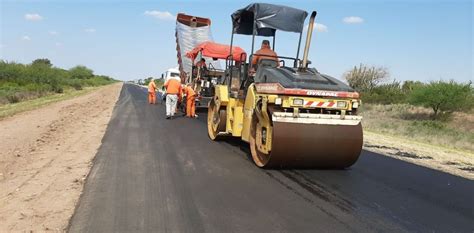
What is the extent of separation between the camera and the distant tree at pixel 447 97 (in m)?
27.5

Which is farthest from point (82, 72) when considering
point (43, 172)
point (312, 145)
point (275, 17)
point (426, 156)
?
point (312, 145)

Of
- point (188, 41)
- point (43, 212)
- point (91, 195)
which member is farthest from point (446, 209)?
point (188, 41)

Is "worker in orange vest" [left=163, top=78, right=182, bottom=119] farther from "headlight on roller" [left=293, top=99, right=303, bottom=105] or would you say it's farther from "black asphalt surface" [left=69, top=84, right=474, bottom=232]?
"headlight on roller" [left=293, top=99, right=303, bottom=105]

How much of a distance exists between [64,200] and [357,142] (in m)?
4.59

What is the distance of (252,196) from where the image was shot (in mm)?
5703

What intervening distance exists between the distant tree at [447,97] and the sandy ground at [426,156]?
17.0 m

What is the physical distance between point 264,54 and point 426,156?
4.81 metres

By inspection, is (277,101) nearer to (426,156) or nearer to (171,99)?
(426,156)

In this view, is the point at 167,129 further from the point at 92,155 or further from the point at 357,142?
the point at 357,142

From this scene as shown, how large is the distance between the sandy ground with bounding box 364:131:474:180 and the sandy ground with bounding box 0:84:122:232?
22.3ft

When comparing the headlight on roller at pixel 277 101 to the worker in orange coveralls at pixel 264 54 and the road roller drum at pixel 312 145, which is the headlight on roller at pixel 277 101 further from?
the worker in orange coveralls at pixel 264 54

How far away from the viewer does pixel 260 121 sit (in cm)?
760

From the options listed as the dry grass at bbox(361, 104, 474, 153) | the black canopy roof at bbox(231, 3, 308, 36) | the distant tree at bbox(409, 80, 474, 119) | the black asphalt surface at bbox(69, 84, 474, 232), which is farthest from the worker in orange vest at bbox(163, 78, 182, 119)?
the distant tree at bbox(409, 80, 474, 119)

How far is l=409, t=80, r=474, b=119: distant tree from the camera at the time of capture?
1084 inches
